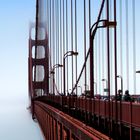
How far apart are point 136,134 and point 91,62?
18.0ft

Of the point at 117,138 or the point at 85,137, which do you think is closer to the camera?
the point at 117,138

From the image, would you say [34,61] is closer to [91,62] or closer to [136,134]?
[91,62]

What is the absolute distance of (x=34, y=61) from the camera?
182ft

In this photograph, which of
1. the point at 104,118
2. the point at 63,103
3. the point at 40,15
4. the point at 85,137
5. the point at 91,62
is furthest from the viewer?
the point at 40,15

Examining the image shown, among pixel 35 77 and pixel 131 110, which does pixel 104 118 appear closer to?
pixel 131 110

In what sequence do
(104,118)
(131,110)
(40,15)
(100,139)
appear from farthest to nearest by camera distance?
(40,15)
(104,118)
(131,110)
(100,139)

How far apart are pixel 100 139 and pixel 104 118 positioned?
2645mm

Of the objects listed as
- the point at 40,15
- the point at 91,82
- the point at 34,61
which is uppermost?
the point at 40,15

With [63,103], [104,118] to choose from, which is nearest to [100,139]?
[104,118]

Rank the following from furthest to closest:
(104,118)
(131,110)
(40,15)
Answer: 1. (40,15)
2. (104,118)
3. (131,110)

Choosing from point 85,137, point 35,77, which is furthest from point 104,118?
point 35,77

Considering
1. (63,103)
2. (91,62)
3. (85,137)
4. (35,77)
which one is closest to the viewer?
(85,137)

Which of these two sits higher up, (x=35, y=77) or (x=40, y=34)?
(x=40, y=34)

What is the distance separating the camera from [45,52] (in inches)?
2137
